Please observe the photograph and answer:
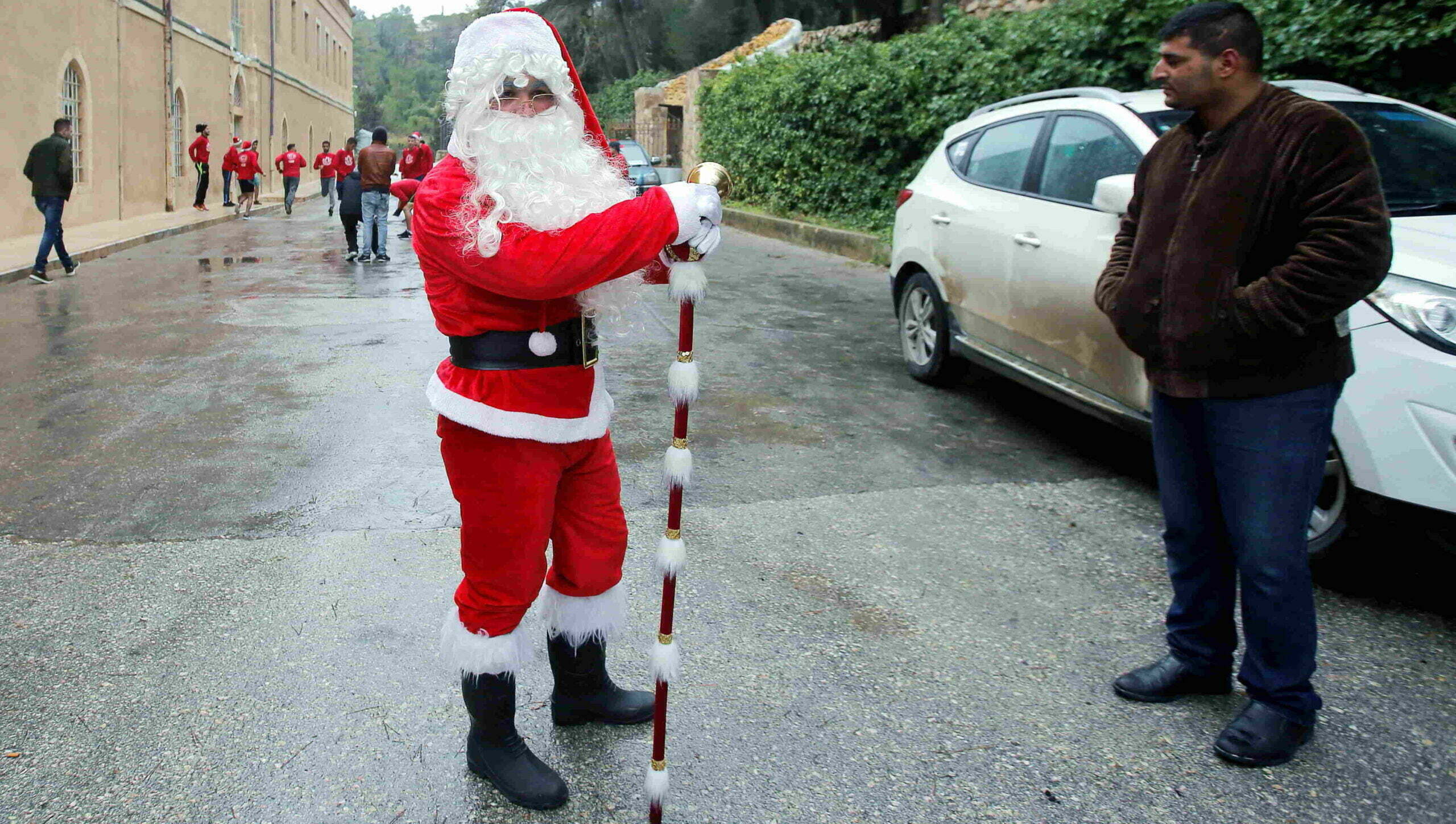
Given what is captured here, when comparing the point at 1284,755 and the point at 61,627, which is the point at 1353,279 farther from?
the point at 61,627

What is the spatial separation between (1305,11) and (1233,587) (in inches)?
267

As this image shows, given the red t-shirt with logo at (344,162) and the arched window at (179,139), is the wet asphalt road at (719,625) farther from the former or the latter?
the red t-shirt with logo at (344,162)

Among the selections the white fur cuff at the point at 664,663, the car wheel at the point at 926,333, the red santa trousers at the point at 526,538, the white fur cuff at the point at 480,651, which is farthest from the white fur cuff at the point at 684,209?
the car wheel at the point at 926,333

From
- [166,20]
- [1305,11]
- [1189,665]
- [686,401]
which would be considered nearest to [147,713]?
[686,401]

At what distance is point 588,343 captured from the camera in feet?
8.59

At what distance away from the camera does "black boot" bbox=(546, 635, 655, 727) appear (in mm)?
2922

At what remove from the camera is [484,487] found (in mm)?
2549

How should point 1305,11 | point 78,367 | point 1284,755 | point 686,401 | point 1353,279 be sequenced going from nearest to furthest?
point 686,401
point 1353,279
point 1284,755
point 78,367
point 1305,11

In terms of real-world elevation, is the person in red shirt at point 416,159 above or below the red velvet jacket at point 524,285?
above

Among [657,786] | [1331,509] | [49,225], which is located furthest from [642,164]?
[657,786]

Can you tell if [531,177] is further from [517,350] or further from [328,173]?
[328,173]

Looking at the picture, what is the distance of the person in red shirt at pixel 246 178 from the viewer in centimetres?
2417

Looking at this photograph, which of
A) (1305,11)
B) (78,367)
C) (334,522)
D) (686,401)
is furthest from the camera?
(1305,11)

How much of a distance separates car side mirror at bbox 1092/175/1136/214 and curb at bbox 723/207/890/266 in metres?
9.13
